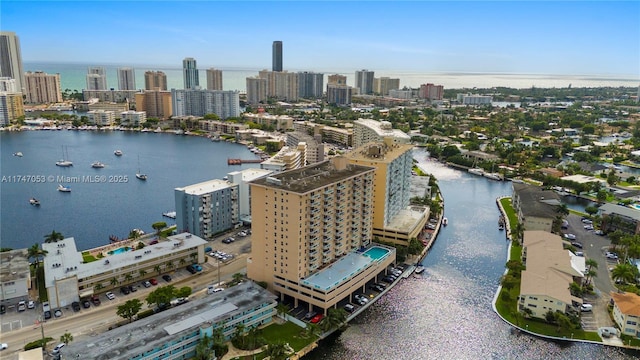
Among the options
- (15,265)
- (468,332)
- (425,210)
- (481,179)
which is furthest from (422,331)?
(481,179)

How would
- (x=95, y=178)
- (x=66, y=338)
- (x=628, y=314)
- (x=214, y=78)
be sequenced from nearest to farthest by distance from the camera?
(x=66, y=338), (x=628, y=314), (x=95, y=178), (x=214, y=78)

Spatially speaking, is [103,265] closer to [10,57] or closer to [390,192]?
[390,192]

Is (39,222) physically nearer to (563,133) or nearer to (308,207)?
(308,207)

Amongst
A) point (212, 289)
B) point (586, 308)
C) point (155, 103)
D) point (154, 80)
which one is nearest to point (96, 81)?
point (154, 80)

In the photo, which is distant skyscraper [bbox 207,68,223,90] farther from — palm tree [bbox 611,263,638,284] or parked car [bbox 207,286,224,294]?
palm tree [bbox 611,263,638,284]

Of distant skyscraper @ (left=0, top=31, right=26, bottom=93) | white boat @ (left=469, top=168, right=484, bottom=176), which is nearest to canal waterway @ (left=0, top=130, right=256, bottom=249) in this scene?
white boat @ (left=469, top=168, right=484, bottom=176)

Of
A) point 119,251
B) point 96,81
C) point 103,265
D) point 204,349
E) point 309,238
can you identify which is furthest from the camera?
point 96,81
